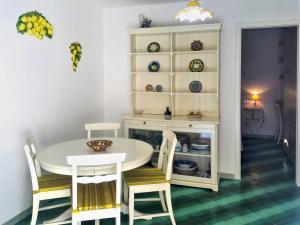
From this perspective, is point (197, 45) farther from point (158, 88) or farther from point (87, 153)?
point (87, 153)

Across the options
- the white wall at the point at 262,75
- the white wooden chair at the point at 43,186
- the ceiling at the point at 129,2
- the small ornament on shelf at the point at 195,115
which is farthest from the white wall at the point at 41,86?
the white wall at the point at 262,75

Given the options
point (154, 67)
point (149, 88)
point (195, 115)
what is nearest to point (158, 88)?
point (149, 88)

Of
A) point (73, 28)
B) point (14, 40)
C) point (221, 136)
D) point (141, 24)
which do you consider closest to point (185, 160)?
point (221, 136)

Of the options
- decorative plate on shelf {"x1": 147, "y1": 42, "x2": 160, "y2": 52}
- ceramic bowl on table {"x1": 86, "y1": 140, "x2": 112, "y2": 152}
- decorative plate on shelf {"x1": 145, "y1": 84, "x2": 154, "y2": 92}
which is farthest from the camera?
decorative plate on shelf {"x1": 145, "y1": 84, "x2": 154, "y2": 92}

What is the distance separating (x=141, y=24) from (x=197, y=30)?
82 centimetres

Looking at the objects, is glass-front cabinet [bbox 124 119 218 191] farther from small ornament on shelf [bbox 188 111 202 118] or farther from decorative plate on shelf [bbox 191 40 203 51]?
decorative plate on shelf [bbox 191 40 203 51]

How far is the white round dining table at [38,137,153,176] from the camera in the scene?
2227 mm

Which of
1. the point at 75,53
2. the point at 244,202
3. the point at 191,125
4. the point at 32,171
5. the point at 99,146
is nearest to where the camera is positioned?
the point at 32,171

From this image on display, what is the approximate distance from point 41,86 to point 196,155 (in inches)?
78.8

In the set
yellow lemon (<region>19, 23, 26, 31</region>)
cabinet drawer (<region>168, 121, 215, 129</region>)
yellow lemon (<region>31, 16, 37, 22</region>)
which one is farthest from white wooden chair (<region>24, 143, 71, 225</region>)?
cabinet drawer (<region>168, 121, 215, 129</region>)

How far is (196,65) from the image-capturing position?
3.87 m

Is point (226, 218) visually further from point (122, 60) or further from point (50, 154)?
point (122, 60)

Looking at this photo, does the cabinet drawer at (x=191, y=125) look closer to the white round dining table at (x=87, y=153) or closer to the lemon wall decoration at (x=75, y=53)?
the white round dining table at (x=87, y=153)

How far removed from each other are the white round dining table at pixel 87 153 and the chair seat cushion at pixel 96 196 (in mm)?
204
